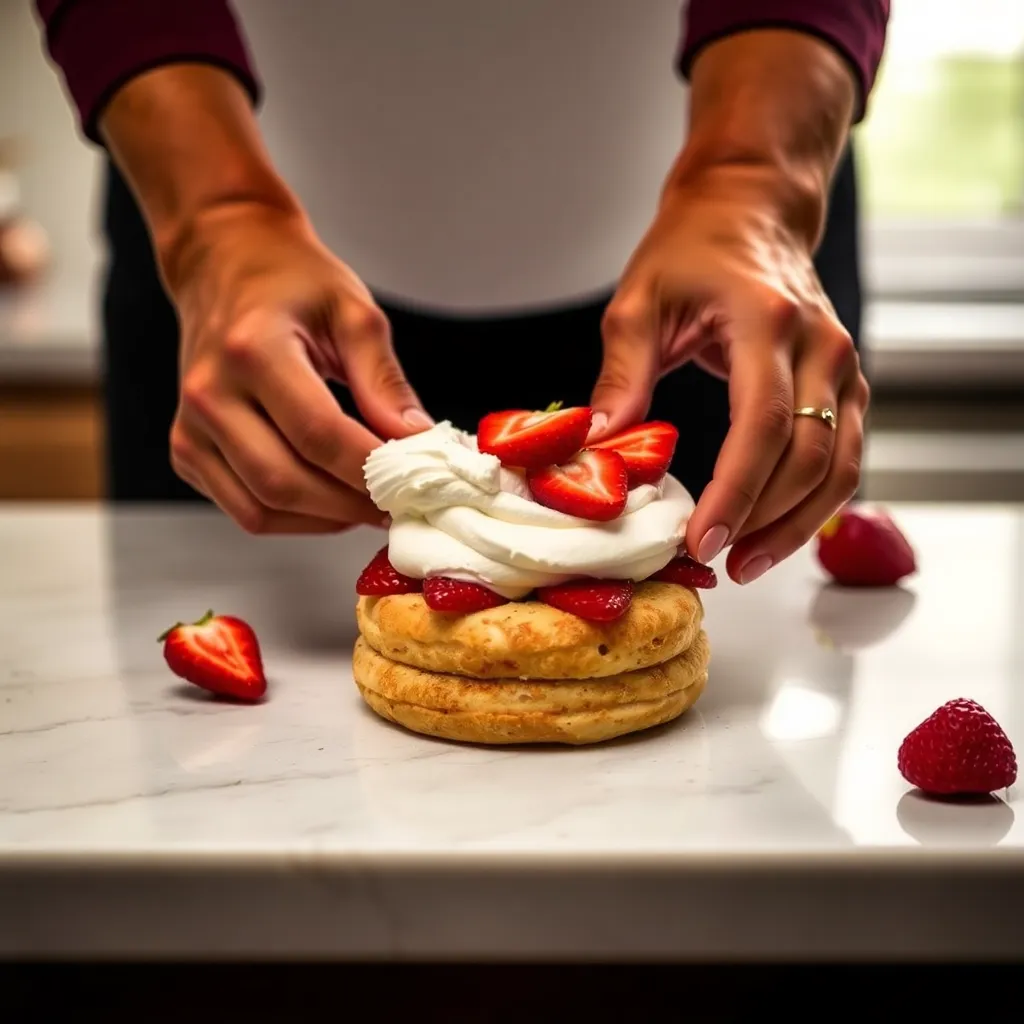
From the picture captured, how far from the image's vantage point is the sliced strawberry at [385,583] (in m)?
1.16

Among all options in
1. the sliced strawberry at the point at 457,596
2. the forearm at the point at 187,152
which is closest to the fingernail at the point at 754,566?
the sliced strawberry at the point at 457,596

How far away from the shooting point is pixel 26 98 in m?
3.88

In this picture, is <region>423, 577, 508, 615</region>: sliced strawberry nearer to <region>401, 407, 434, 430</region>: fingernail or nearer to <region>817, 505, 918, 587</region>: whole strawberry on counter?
<region>401, 407, 434, 430</region>: fingernail

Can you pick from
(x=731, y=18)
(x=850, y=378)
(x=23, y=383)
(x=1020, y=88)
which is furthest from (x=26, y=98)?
(x=850, y=378)

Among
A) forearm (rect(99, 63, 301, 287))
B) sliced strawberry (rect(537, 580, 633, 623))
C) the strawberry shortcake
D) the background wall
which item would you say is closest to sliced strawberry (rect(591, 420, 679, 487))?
the strawberry shortcake

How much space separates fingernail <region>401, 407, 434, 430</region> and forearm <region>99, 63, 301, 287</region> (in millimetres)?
280

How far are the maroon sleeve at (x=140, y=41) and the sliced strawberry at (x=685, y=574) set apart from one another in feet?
2.39

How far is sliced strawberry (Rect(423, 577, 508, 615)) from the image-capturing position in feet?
3.56

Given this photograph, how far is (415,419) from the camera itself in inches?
49.1

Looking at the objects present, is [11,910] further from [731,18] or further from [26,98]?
[26,98]

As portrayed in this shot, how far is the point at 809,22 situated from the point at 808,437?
0.51 meters

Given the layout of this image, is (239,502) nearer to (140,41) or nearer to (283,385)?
(283,385)

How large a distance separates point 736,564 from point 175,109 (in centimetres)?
72

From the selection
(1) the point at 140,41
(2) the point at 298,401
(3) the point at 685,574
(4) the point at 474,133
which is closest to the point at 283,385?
(2) the point at 298,401
